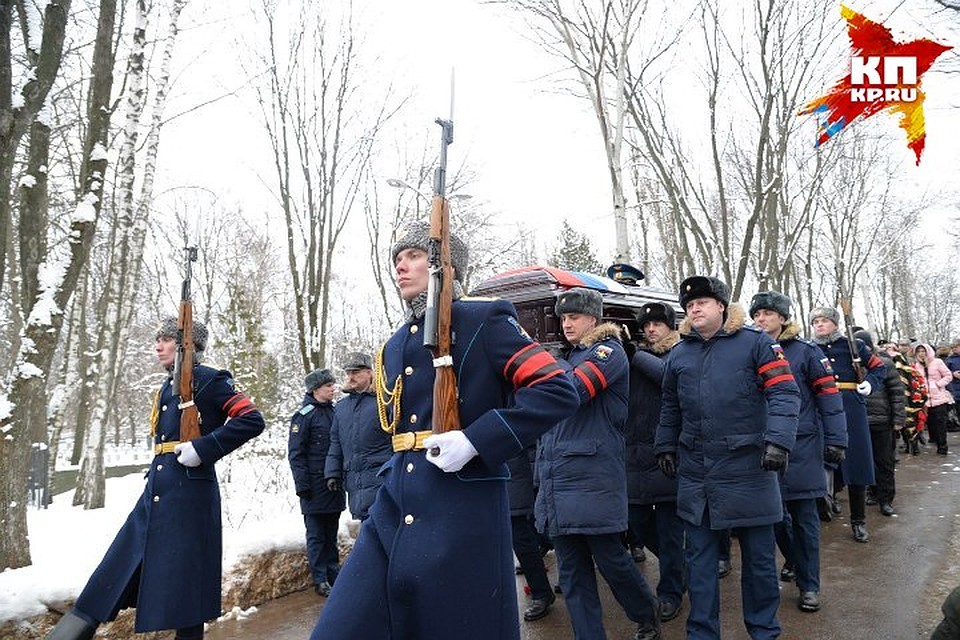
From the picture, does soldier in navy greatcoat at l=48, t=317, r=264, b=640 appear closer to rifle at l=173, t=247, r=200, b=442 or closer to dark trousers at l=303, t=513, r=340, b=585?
rifle at l=173, t=247, r=200, b=442

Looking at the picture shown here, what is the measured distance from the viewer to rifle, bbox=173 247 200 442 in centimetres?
443

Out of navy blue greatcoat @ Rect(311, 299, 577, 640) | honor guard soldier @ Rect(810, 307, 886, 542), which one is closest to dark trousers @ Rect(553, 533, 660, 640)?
navy blue greatcoat @ Rect(311, 299, 577, 640)

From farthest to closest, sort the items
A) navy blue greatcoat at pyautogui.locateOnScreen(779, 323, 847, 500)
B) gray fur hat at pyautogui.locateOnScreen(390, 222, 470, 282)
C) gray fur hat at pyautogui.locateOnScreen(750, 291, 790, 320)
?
gray fur hat at pyautogui.locateOnScreen(750, 291, 790, 320) → navy blue greatcoat at pyautogui.locateOnScreen(779, 323, 847, 500) → gray fur hat at pyautogui.locateOnScreen(390, 222, 470, 282)

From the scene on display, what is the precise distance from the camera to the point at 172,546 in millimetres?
4141

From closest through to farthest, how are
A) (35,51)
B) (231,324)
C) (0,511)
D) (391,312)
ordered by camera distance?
1. (0,511)
2. (35,51)
3. (231,324)
4. (391,312)

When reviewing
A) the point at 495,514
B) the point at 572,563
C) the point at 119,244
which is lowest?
the point at 572,563

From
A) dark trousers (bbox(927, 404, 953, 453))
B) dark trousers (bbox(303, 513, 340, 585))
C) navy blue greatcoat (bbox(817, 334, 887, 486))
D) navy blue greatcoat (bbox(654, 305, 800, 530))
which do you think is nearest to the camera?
navy blue greatcoat (bbox(654, 305, 800, 530))

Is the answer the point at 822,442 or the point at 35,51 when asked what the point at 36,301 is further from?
the point at 822,442

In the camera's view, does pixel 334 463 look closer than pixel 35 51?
No

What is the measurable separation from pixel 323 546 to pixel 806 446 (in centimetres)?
412

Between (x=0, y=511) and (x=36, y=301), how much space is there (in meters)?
1.75

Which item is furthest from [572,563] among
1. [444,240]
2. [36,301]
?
[36,301]

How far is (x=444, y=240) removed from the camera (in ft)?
9.06

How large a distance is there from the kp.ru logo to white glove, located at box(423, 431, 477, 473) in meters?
10.5
